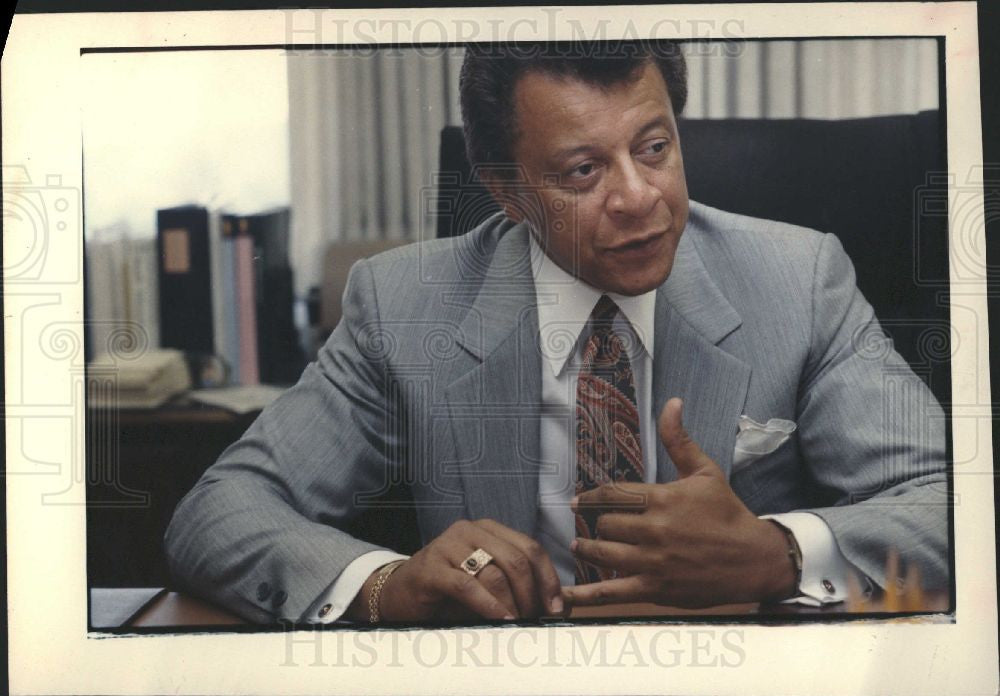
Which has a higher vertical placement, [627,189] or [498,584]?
[627,189]

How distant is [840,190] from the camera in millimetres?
2377

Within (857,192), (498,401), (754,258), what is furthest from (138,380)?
(857,192)

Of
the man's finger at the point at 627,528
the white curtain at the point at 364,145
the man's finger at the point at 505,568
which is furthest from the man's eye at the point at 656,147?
the man's finger at the point at 505,568

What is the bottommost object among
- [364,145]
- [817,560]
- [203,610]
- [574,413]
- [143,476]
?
[203,610]

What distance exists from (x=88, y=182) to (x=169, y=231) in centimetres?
21

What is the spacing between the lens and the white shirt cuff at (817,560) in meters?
2.33

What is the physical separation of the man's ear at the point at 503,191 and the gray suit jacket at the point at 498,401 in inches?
1.4

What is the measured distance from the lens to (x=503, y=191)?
2346 mm

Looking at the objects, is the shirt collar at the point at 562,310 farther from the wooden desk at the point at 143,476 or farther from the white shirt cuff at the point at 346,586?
the wooden desk at the point at 143,476

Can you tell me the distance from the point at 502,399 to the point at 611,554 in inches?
16.0

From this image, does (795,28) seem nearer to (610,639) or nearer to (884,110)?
(884,110)

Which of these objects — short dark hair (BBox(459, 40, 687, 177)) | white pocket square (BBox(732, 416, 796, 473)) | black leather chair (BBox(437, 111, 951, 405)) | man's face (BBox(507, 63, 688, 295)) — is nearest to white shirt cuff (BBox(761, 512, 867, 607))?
white pocket square (BBox(732, 416, 796, 473))

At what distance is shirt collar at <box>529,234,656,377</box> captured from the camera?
2.36m

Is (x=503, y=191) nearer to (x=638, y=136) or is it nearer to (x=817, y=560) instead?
(x=638, y=136)
